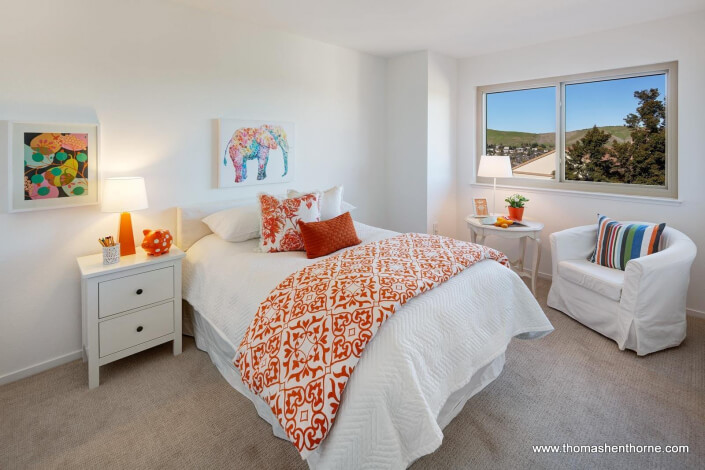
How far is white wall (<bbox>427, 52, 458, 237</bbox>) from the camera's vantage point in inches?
165

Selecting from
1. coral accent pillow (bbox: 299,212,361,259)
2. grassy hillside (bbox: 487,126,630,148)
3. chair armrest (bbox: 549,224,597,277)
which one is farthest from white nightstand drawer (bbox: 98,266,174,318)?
grassy hillside (bbox: 487,126,630,148)

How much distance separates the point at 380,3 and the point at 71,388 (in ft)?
10.5

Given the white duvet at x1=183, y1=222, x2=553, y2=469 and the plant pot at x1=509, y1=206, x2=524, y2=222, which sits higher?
the plant pot at x1=509, y1=206, x2=524, y2=222

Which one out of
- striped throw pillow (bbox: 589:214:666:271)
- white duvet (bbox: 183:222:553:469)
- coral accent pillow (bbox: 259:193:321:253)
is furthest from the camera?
striped throw pillow (bbox: 589:214:666:271)

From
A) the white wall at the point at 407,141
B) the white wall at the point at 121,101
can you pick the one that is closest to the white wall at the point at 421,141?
the white wall at the point at 407,141

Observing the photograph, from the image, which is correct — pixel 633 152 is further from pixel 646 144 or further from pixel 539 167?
pixel 539 167

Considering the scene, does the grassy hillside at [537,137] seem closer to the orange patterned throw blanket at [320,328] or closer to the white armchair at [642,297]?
the white armchair at [642,297]

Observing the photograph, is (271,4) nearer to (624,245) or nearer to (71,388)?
(71,388)

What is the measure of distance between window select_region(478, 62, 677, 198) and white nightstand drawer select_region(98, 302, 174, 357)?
3.57 meters

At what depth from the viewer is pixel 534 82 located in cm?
406

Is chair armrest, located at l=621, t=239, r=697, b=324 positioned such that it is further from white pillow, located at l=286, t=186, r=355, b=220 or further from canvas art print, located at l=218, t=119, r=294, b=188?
canvas art print, located at l=218, t=119, r=294, b=188

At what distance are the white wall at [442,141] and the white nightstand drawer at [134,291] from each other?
2.77 m

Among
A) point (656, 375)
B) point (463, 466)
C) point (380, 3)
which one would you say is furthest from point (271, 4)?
point (656, 375)

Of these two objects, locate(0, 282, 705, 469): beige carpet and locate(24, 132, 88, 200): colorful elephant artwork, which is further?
locate(24, 132, 88, 200): colorful elephant artwork
